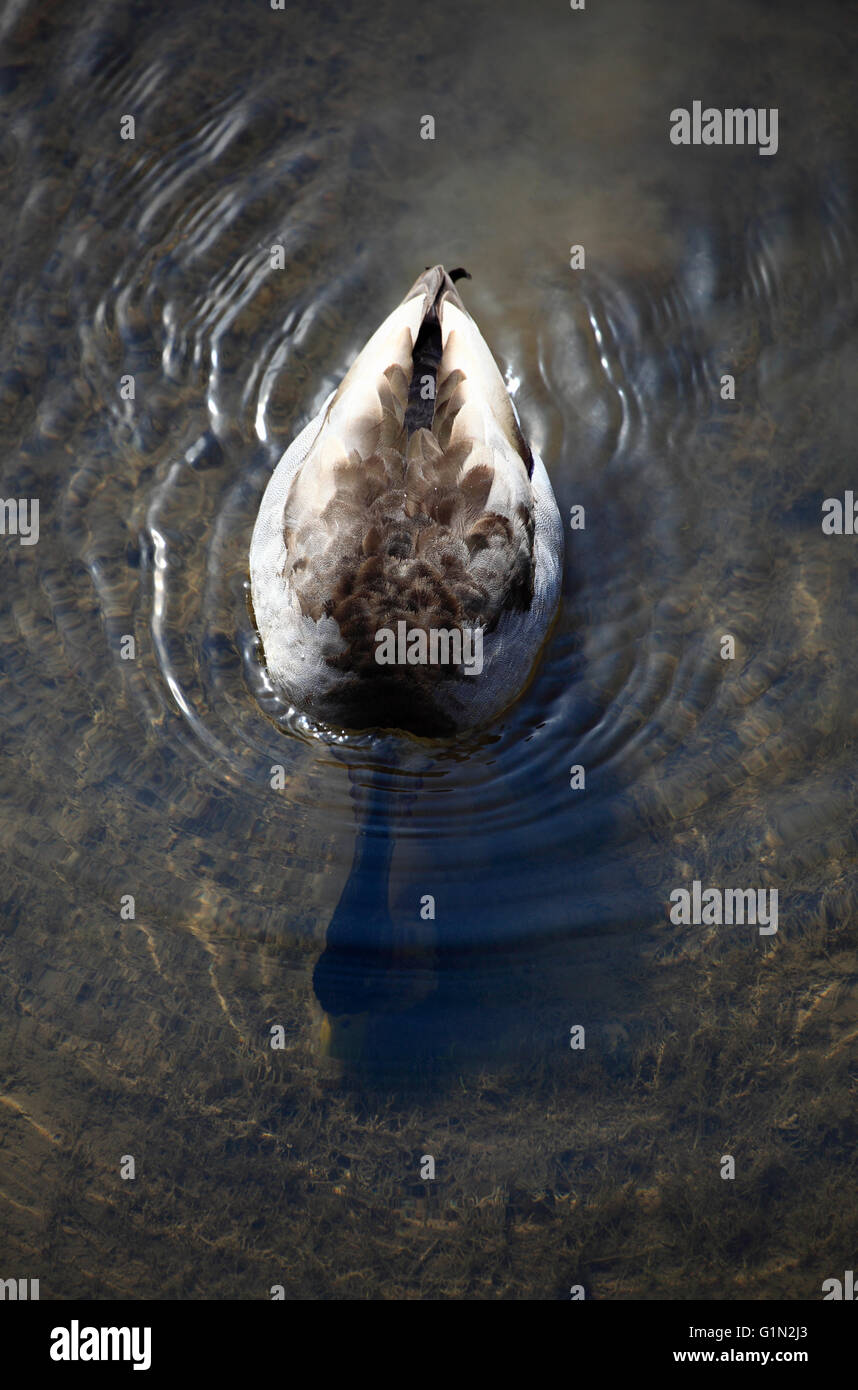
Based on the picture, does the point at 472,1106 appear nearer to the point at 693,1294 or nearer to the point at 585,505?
the point at 693,1294

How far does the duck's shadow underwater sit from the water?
1.2 inches

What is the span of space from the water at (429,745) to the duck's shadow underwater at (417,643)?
31mm

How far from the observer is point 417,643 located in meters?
4.25

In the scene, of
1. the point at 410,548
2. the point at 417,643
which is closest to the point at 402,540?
the point at 410,548

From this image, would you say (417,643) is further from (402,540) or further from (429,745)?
(429,745)

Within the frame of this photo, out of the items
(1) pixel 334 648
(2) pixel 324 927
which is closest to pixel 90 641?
(1) pixel 334 648

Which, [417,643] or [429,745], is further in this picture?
[429,745]

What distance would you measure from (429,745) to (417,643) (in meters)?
0.77

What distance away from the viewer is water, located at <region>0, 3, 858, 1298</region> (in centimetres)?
427

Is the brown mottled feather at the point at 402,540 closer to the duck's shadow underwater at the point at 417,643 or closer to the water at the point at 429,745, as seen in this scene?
the duck's shadow underwater at the point at 417,643

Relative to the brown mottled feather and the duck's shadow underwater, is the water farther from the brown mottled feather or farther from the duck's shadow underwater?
the brown mottled feather

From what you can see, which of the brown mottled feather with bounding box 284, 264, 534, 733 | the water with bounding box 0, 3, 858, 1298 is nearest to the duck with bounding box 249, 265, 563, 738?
the brown mottled feather with bounding box 284, 264, 534, 733

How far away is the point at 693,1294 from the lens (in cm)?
412

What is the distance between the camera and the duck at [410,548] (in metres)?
4.23
